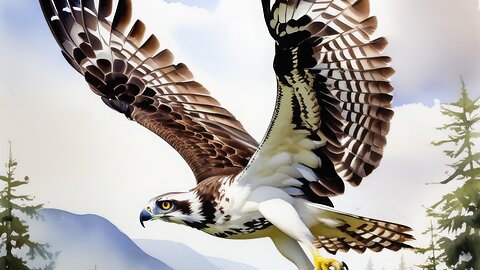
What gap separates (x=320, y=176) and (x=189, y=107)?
24.5 inches

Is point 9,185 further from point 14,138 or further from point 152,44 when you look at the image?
point 152,44

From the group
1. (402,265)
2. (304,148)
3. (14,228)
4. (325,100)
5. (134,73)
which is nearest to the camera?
(325,100)

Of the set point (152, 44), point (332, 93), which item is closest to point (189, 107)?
point (152, 44)

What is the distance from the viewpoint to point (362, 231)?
2535 millimetres

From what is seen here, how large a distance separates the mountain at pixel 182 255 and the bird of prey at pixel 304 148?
1.31ft

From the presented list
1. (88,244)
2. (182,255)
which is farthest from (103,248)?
(182,255)

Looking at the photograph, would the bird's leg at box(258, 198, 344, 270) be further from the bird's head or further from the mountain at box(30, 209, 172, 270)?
the mountain at box(30, 209, 172, 270)

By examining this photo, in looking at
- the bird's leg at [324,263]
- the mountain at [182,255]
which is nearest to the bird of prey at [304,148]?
→ the bird's leg at [324,263]

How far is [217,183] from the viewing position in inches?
98.9

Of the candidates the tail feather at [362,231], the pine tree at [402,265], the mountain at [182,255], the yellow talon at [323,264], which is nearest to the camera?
the yellow talon at [323,264]

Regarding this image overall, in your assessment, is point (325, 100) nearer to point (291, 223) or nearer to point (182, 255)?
point (291, 223)

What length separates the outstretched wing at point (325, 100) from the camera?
2242 mm

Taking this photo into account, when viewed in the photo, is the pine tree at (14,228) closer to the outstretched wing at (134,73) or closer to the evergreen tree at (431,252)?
the outstretched wing at (134,73)

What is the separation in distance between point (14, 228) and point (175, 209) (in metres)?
1.15
